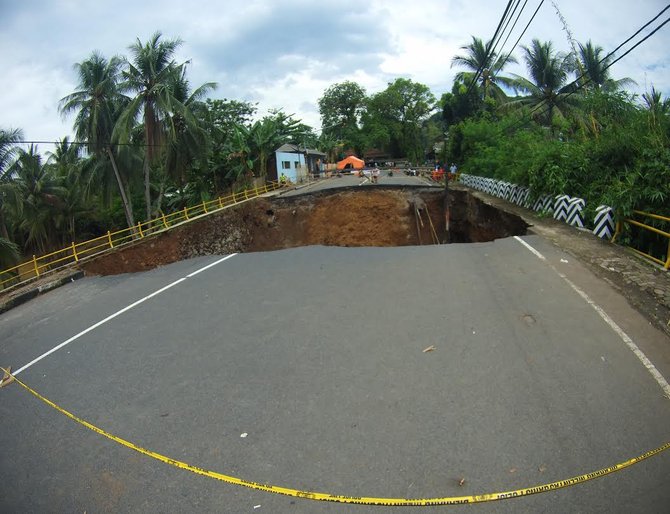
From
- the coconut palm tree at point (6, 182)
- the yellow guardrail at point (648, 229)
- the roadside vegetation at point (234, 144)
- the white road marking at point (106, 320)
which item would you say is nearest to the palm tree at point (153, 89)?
the roadside vegetation at point (234, 144)

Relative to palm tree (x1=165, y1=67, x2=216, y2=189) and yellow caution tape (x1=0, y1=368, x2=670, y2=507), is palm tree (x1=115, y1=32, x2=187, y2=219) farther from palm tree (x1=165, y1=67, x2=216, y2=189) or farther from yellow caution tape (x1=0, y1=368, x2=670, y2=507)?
yellow caution tape (x1=0, y1=368, x2=670, y2=507)

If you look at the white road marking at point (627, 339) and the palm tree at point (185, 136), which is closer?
the white road marking at point (627, 339)

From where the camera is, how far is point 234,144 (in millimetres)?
34594

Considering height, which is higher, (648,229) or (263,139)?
(263,139)

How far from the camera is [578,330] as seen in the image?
5.53 metres

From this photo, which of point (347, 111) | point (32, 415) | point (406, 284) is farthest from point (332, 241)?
point (347, 111)

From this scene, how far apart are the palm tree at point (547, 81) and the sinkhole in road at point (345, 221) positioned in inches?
484

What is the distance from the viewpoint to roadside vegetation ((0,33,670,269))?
1176 centimetres

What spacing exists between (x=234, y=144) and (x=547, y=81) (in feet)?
84.0

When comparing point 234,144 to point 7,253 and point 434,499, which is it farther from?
point 434,499

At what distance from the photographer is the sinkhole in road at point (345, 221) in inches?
885

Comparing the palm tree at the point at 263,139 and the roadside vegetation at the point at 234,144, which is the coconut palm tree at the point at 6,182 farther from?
the palm tree at the point at 263,139

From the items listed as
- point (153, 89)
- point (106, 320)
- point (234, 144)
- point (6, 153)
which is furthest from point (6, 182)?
point (106, 320)

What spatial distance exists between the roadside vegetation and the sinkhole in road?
13.1 feet
